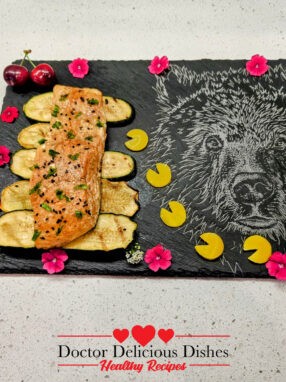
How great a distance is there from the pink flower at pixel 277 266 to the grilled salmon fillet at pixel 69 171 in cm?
130

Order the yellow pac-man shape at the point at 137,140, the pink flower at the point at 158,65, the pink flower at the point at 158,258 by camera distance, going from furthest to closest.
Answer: the pink flower at the point at 158,65 → the yellow pac-man shape at the point at 137,140 → the pink flower at the point at 158,258

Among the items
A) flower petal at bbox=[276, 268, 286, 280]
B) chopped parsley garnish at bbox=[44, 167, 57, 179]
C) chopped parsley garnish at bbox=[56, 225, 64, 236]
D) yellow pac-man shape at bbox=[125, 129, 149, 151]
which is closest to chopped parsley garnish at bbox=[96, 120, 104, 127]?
yellow pac-man shape at bbox=[125, 129, 149, 151]

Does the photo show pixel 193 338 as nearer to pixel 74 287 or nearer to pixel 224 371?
pixel 224 371

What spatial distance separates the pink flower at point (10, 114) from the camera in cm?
396

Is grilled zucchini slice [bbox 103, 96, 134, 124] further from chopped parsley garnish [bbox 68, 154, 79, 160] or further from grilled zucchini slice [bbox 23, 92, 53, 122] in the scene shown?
chopped parsley garnish [bbox 68, 154, 79, 160]

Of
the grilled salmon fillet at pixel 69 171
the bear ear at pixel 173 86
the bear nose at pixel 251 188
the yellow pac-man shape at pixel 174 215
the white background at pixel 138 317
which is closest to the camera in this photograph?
the white background at pixel 138 317

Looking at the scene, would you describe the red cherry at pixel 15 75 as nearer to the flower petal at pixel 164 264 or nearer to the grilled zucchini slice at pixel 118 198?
the grilled zucchini slice at pixel 118 198

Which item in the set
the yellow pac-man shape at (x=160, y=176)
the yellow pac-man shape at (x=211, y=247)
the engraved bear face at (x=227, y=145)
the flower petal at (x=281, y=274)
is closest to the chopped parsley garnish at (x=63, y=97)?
the engraved bear face at (x=227, y=145)

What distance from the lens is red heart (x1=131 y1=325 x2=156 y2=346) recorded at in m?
3.16

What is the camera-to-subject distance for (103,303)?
3260 mm

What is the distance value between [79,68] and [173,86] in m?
0.89

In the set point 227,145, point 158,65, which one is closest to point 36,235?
point 227,145

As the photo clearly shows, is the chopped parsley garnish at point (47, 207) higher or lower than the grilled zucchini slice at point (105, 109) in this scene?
lower

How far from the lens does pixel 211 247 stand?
10.8 feet
